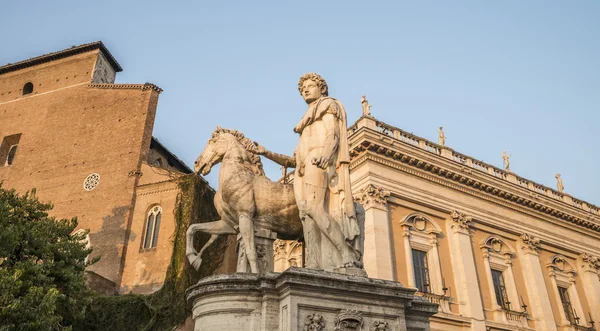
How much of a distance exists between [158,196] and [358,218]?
20549 millimetres

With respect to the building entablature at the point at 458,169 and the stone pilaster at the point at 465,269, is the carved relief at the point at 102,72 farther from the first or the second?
the stone pilaster at the point at 465,269

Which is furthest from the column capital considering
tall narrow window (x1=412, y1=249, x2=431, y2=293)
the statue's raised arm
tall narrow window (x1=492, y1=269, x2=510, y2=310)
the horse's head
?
the horse's head

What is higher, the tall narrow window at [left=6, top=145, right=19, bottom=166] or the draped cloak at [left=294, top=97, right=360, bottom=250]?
the tall narrow window at [left=6, top=145, right=19, bottom=166]

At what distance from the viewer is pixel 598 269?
2716cm

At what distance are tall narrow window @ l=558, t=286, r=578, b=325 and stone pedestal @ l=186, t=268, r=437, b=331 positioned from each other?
22970mm

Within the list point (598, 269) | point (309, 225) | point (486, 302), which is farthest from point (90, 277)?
point (598, 269)

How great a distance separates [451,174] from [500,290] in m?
5.33

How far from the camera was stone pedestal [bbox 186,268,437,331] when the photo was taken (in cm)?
482

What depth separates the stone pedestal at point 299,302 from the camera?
482 cm

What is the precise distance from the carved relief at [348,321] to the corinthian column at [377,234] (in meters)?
A: 14.1

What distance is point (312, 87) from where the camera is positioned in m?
6.82

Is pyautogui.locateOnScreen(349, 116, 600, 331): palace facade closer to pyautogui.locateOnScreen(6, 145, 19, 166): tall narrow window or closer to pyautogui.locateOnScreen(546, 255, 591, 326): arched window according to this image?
pyautogui.locateOnScreen(546, 255, 591, 326): arched window

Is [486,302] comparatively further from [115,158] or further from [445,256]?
[115,158]

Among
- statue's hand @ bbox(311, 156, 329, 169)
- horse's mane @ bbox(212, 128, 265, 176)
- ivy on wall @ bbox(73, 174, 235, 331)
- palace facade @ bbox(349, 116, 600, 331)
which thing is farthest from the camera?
palace facade @ bbox(349, 116, 600, 331)
